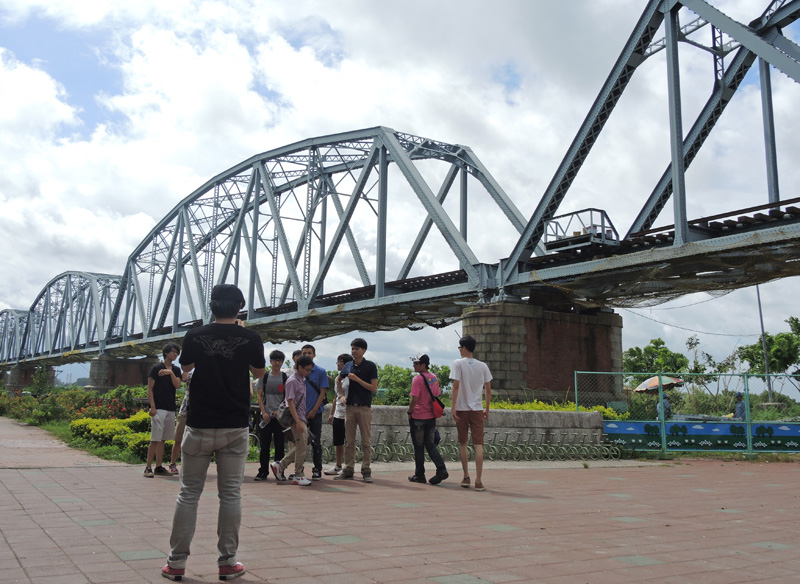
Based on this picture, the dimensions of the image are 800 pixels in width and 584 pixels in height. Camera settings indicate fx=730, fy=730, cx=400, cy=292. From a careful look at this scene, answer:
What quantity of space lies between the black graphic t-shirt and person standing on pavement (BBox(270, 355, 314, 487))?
13.8ft

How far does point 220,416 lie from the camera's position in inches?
186

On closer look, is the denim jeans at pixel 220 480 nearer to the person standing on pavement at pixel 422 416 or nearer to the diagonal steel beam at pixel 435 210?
the person standing on pavement at pixel 422 416

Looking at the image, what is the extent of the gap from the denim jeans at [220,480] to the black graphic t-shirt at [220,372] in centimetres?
8

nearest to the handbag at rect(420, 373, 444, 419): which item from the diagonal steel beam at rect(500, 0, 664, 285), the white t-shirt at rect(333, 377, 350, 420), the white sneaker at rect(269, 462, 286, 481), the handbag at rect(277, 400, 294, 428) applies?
the white t-shirt at rect(333, 377, 350, 420)

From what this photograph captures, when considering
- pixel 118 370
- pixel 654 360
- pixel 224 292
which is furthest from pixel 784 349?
pixel 118 370

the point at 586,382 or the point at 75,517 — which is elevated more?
the point at 586,382

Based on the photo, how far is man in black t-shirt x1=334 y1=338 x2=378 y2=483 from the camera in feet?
31.0

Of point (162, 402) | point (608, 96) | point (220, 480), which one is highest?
point (608, 96)

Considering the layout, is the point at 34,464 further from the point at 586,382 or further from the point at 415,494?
the point at 586,382

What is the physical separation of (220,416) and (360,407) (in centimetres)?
500

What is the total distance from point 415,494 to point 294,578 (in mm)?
4128

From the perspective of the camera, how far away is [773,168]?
820 inches

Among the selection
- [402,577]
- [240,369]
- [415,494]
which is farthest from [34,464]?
[402,577]

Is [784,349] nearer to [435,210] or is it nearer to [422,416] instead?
[435,210]
